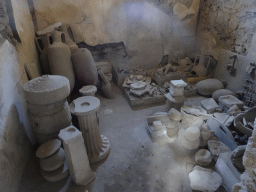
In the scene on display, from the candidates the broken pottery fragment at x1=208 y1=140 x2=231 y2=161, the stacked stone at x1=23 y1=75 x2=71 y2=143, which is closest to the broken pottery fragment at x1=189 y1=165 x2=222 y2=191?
the broken pottery fragment at x1=208 y1=140 x2=231 y2=161

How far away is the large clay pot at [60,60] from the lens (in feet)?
14.6

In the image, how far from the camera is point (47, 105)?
294 cm

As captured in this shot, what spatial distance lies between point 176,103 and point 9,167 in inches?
143

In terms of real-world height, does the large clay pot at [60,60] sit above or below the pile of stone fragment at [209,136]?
above

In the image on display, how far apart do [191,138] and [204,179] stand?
2.48 feet

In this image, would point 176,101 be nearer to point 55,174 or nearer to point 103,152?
point 103,152

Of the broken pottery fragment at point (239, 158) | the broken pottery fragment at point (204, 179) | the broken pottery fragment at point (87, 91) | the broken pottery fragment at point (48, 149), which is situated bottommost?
the broken pottery fragment at point (204, 179)

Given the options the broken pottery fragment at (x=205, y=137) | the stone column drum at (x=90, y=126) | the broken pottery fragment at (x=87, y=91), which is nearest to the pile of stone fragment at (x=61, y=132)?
the stone column drum at (x=90, y=126)

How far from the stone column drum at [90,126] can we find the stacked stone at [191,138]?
157cm

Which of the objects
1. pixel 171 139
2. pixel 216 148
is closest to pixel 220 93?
pixel 216 148

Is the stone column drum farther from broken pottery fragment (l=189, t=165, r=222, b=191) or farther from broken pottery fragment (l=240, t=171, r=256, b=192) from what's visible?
broken pottery fragment (l=240, t=171, r=256, b=192)

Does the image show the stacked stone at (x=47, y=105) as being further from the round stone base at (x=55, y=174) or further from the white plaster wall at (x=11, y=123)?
the round stone base at (x=55, y=174)

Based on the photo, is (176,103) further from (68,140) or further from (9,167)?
(9,167)

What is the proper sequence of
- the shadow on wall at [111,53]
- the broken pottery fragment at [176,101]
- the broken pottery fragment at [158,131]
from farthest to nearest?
the shadow on wall at [111,53] < the broken pottery fragment at [176,101] < the broken pottery fragment at [158,131]
